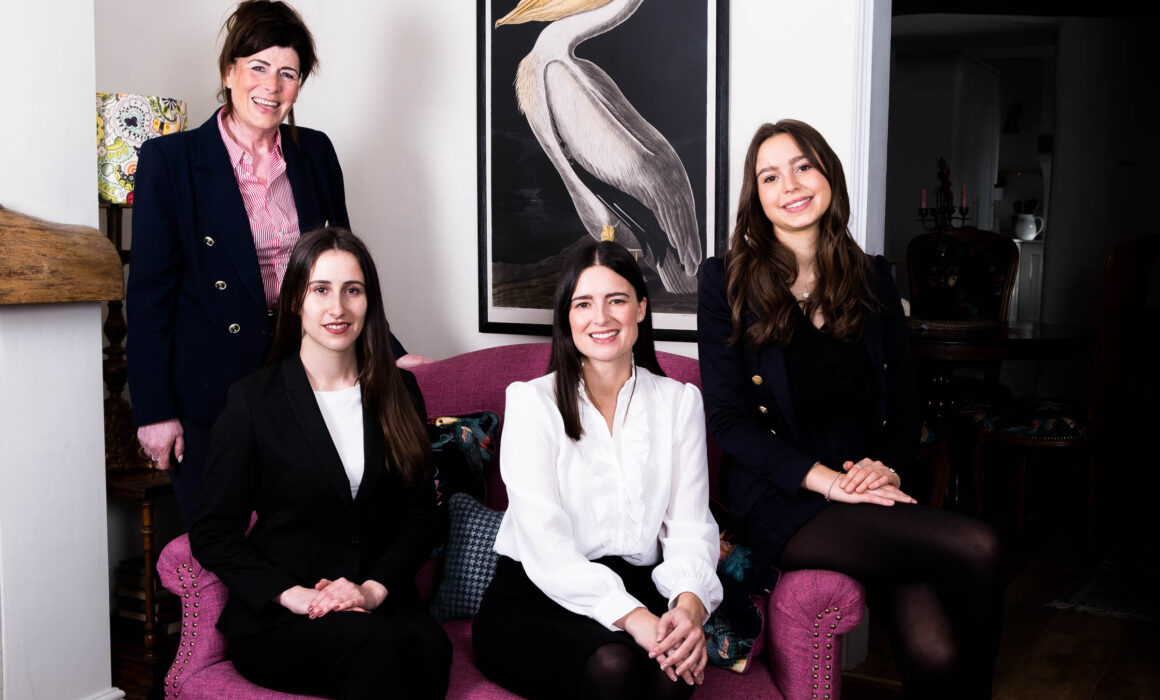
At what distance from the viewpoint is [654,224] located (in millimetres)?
2893

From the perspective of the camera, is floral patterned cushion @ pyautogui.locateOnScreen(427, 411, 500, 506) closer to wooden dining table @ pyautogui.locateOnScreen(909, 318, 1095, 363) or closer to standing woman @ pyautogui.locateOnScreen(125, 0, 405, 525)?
standing woman @ pyautogui.locateOnScreen(125, 0, 405, 525)

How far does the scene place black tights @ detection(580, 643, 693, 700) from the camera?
1.70m

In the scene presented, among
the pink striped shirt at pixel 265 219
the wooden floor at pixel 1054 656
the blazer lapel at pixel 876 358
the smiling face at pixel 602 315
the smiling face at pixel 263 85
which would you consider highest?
the smiling face at pixel 263 85

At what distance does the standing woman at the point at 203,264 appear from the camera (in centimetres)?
230

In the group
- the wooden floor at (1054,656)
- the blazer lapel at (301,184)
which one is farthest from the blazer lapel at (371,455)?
the wooden floor at (1054,656)

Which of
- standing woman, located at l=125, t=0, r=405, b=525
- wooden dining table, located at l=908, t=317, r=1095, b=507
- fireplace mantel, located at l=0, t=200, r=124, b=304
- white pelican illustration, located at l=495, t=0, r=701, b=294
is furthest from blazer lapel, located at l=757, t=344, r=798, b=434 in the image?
wooden dining table, located at l=908, t=317, r=1095, b=507

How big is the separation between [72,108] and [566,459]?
1369 mm

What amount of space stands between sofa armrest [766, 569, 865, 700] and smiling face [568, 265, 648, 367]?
56 centimetres

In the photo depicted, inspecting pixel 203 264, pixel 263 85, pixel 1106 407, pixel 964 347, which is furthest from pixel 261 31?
pixel 1106 407

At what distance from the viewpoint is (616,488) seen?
202 centimetres

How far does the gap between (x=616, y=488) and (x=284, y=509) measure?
64cm

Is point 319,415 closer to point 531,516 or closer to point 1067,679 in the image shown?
point 531,516

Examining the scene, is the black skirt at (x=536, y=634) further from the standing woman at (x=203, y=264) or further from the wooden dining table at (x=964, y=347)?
the wooden dining table at (x=964, y=347)

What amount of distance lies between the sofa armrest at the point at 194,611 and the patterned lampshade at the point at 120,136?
115 cm
